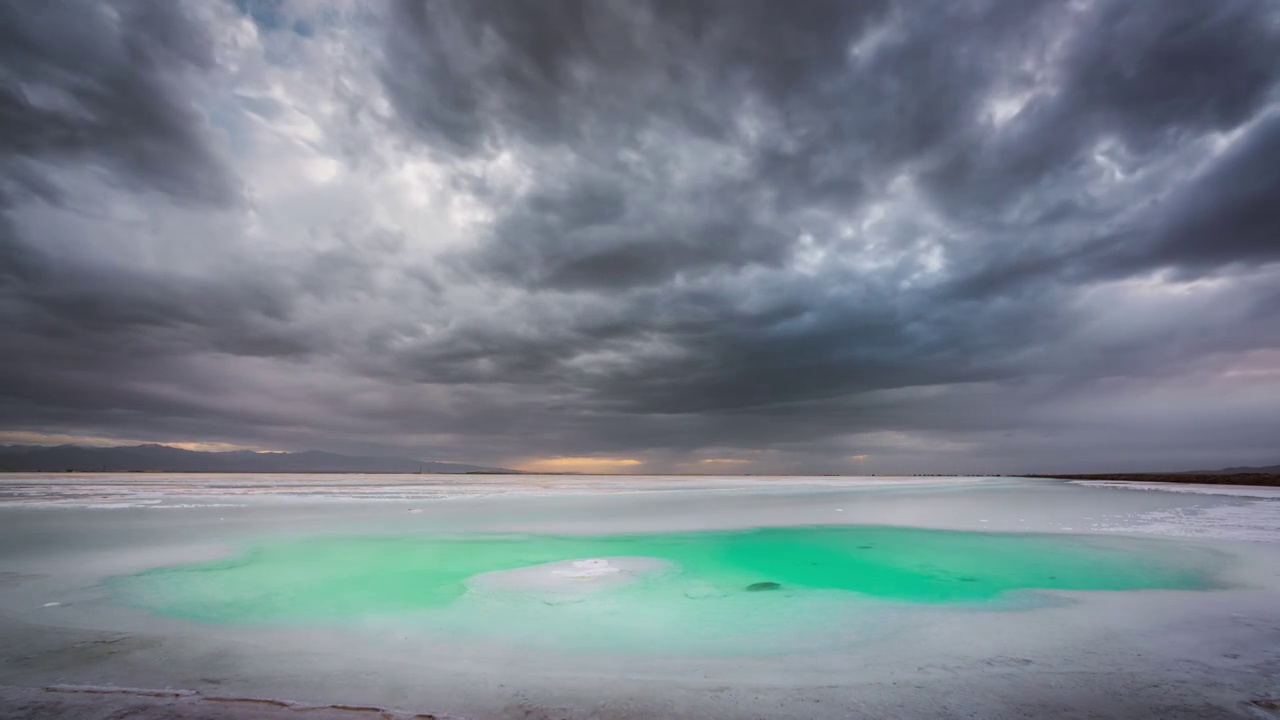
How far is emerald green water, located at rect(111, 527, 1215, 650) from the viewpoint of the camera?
313 inches

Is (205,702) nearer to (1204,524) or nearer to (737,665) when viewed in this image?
(737,665)

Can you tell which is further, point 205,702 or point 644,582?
point 644,582

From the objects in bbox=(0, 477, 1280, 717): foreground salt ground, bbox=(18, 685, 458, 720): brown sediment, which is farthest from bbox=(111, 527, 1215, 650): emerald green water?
bbox=(18, 685, 458, 720): brown sediment

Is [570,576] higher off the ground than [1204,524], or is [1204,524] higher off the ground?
[1204,524]

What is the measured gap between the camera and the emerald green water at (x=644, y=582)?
26.1 feet

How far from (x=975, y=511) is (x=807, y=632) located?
78.8ft

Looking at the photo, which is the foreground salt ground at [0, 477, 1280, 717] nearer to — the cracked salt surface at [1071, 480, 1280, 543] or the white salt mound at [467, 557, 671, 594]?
the white salt mound at [467, 557, 671, 594]

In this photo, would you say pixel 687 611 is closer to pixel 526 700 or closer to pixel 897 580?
pixel 526 700

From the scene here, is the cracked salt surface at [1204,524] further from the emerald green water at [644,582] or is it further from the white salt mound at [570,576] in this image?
the white salt mound at [570,576]

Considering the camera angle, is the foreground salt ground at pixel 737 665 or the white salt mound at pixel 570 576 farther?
the white salt mound at pixel 570 576

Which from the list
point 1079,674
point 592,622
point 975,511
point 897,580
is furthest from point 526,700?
point 975,511

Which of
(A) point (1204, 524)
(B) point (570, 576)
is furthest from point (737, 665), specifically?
(A) point (1204, 524)

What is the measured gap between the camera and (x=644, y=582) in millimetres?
10609

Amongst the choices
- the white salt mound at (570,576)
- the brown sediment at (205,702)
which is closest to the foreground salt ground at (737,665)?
the brown sediment at (205,702)
